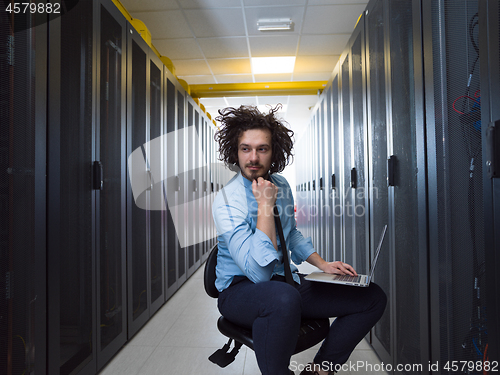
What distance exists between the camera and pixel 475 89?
105cm

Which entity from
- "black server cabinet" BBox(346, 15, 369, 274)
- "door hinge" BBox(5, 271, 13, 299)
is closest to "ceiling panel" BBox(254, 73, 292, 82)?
"black server cabinet" BBox(346, 15, 369, 274)

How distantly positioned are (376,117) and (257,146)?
2.54 ft

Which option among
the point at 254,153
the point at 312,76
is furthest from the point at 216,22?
the point at 254,153

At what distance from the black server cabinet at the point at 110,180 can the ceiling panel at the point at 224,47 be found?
1.87 metres

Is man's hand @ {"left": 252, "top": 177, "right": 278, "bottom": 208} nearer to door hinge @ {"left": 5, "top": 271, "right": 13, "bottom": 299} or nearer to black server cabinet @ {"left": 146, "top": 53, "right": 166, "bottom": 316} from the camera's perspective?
door hinge @ {"left": 5, "top": 271, "right": 13, "bottom": 299}

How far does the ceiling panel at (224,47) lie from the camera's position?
374 centimetres

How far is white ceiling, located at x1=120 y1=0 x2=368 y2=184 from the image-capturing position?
309 cm

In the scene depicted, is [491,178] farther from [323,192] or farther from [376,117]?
[323,192]

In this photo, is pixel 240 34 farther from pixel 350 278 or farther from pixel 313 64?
pixel 350 278

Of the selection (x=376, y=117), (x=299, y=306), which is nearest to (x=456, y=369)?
(x=299, y=306)

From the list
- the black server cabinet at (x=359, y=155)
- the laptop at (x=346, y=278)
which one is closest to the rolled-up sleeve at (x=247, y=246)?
the laptop at (x=346, y=278)

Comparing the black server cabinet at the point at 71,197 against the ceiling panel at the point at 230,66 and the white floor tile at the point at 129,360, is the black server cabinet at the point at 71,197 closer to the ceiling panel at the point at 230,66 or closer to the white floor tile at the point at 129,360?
the white floor tile at the point at 129,360

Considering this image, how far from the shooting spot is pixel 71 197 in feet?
4.88

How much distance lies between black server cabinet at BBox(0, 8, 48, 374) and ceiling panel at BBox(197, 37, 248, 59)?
109 inches
